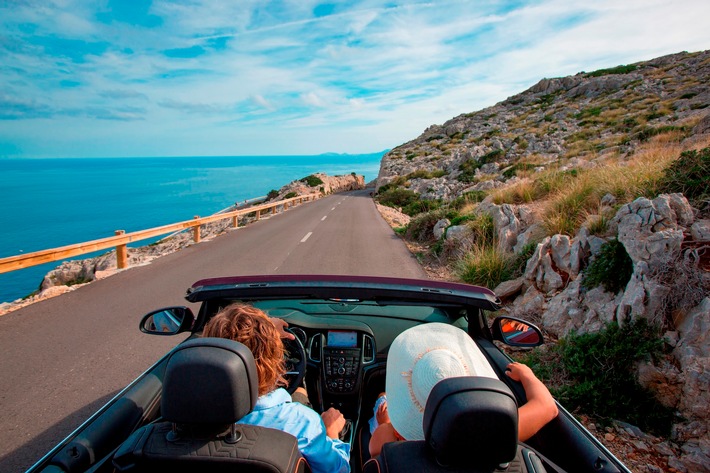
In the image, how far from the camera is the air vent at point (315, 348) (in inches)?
129

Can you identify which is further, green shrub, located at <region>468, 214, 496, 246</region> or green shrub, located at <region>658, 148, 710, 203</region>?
green shrub, located at <region>468, 214, 496, 246</region>

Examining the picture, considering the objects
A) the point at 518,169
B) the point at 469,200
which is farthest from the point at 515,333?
the point at 518,169

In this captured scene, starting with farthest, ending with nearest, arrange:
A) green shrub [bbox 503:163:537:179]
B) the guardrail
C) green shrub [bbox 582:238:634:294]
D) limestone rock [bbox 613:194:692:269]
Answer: green shrub [bbox 503:163:537:179] < the guardrail < green shrub [bbox 582:238:634:294] < limestone rock [bbox 613:194:692:269]

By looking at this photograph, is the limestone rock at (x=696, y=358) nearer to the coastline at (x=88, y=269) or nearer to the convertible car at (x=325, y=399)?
the convertible car at (x=325, y=399)

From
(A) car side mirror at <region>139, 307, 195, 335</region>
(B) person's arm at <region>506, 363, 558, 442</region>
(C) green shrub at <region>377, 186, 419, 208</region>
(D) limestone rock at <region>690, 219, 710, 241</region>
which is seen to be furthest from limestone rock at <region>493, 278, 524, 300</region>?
(C) green shrub at <region>377, 186, 419, 208</region>

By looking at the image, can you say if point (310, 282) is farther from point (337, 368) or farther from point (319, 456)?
point (319, 456)

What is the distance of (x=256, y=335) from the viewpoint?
6.72ft

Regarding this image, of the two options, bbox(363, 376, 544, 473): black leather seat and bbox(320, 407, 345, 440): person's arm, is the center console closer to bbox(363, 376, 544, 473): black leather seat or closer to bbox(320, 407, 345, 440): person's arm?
bbox(320, 407, 345, 440): person's arm

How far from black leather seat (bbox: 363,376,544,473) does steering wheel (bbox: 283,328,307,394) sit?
1305mm

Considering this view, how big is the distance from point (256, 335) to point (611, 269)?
16.9 ft

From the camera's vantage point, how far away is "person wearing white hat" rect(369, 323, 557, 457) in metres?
1.65

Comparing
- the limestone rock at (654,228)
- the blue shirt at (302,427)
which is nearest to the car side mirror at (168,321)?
the blue shirt at (302,427)

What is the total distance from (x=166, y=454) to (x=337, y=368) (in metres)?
1.75

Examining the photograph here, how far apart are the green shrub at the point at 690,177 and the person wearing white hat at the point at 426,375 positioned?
5.69 metres
